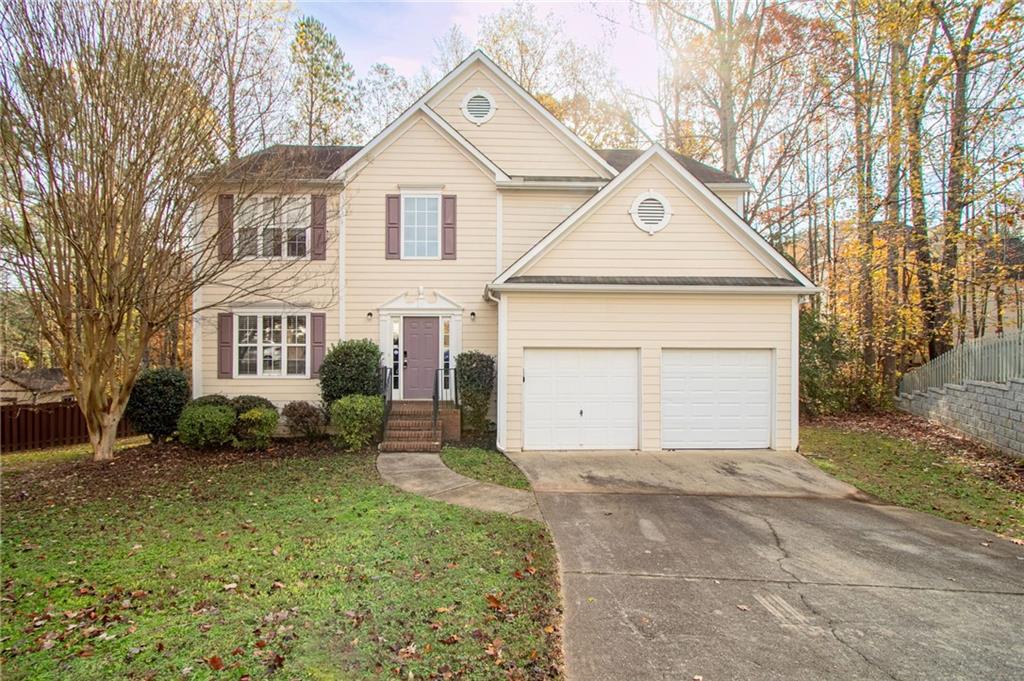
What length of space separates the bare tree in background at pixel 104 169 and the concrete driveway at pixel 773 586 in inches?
303

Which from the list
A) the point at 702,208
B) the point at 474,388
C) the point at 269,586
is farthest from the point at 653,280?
the point at 269,586

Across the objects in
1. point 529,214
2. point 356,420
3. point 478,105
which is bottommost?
point 356,420

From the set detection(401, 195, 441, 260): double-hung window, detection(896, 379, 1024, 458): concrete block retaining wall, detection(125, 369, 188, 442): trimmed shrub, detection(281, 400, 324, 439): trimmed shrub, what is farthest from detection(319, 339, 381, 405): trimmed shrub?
detection(896, 379, 1024, 458): concrete block retaining wall

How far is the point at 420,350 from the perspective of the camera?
12.4 meters

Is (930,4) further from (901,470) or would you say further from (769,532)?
(769,532)

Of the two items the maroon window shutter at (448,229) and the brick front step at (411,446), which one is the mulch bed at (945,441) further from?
the maroon window shutter at (448,229)

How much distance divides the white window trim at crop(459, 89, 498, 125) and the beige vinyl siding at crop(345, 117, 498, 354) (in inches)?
54.5

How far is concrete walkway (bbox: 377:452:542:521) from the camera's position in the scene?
274 inches

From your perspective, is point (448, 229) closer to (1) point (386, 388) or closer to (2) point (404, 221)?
(2) point (404, 221)

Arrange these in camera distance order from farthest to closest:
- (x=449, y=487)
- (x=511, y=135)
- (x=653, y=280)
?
(x=511, y=135) → (x=653, y=280) → (x=449, y=487)

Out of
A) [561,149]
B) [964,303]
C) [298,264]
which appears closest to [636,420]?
[561,149]

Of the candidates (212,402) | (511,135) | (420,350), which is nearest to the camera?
(212,402)

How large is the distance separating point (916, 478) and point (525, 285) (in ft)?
25.5

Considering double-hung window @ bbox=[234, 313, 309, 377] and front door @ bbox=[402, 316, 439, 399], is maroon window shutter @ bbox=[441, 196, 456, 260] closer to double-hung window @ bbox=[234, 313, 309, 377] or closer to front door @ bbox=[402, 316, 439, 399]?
front door @ bbox=[402, 316, 439, 399]
